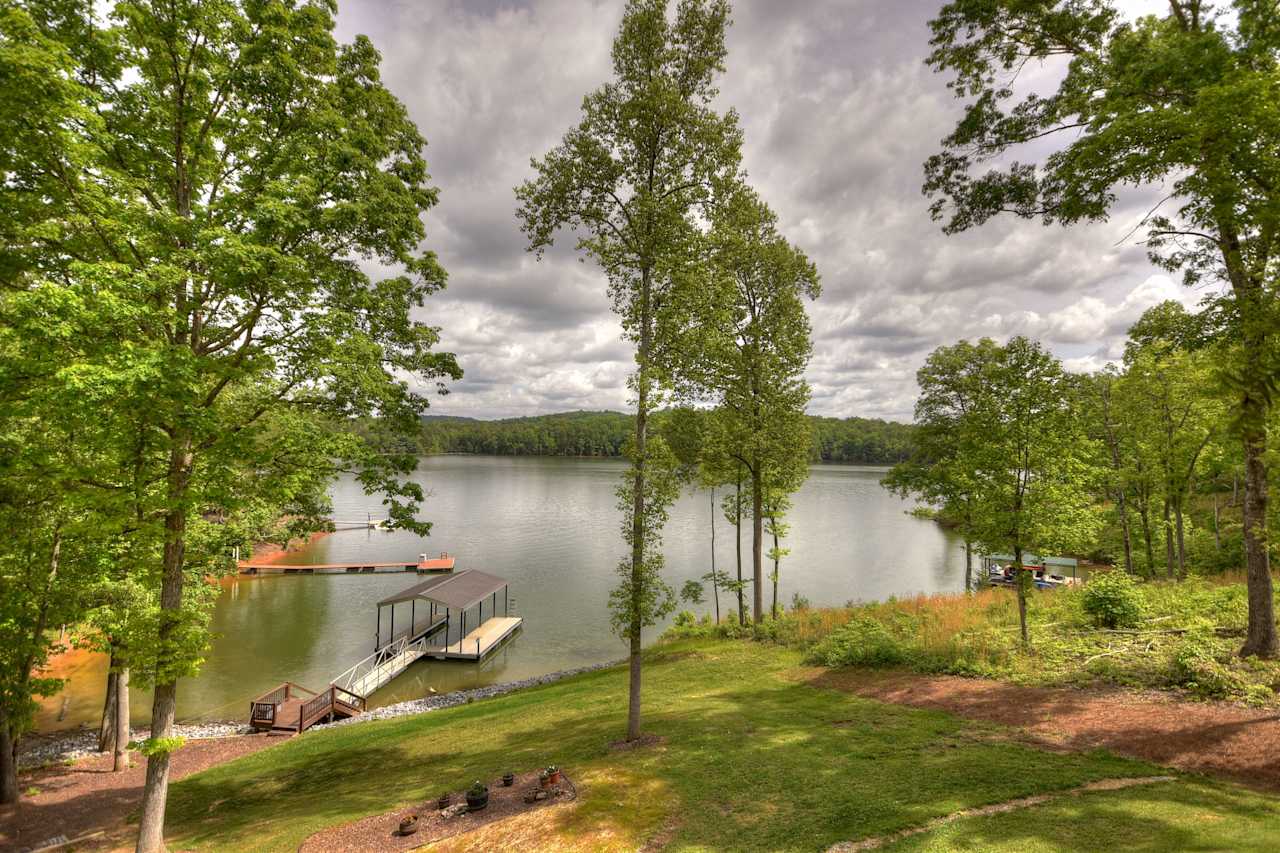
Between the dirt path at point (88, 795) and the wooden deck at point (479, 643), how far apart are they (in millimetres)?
9499

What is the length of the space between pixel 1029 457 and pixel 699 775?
1102 centimetres

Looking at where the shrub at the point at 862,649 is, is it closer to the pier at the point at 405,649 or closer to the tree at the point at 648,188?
the tree at the point at 648,188

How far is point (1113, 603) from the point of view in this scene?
14.2m

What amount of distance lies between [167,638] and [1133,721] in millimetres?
16094

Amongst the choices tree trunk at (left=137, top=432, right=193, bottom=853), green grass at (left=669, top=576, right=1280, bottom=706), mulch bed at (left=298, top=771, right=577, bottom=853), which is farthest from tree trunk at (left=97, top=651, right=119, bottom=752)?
green grass at (left=669, top=576, right=1280, bottom=706)

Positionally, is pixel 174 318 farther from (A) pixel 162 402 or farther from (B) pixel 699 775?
(B) pixel 699 775

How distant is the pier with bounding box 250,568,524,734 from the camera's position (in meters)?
19.5

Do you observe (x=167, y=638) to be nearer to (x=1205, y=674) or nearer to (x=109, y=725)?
(x=109, y=725)

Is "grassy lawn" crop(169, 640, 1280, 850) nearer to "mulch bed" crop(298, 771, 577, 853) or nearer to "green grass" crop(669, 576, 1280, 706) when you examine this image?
"mulch bed" crop(298, 771, 577, 853)

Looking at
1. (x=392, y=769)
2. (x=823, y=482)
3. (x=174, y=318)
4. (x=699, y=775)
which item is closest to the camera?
(x=174, y=318)

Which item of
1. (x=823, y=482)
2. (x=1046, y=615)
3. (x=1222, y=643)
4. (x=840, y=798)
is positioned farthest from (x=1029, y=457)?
(x=823, y=482)

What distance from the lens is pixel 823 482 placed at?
4469 inches

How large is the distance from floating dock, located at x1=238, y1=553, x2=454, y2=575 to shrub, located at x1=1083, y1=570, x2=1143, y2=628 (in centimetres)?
4281

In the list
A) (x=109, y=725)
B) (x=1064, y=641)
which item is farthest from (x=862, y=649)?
(x=109, y=725)
